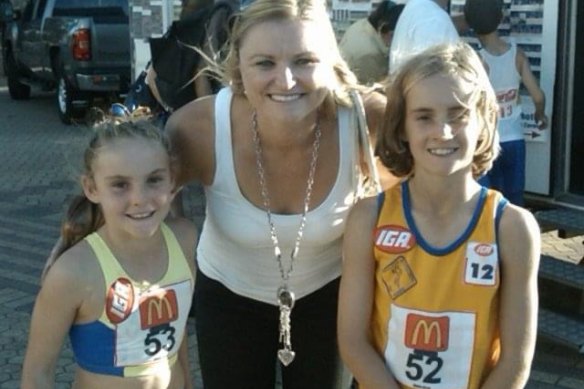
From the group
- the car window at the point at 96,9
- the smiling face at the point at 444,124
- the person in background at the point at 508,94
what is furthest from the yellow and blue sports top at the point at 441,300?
the car window at the point at 96,9

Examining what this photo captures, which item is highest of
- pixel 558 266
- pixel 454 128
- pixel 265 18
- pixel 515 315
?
pixel 265 18

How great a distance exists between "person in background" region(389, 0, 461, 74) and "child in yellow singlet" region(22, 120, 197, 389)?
2710 mm

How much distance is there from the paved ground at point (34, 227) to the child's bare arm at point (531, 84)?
4.30 ft

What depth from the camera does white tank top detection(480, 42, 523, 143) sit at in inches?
221

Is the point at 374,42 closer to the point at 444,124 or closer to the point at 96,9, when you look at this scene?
the point at 444,124

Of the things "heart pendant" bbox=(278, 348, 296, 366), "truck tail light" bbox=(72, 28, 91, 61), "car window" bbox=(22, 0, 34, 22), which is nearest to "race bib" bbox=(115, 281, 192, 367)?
"heart pendant" bbox=(278, 348, 296, 366)

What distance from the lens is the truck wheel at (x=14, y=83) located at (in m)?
16.9

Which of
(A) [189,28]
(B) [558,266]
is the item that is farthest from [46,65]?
(B) [558,266]

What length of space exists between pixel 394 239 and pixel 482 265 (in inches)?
9.0

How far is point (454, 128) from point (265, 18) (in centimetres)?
61

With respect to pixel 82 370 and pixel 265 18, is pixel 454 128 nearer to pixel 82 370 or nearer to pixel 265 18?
pixel 265 18

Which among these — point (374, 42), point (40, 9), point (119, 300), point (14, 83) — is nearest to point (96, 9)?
point (40, 9)

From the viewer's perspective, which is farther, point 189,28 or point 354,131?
point 189,28

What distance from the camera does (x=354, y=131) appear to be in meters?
2.88
